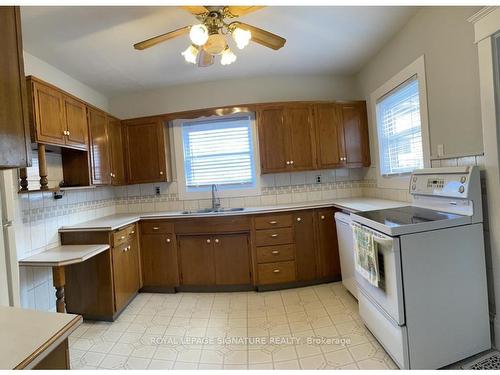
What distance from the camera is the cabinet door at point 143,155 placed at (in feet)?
10.7

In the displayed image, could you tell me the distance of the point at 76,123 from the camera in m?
2.45

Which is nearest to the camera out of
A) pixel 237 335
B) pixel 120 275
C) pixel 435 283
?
pixel 435 283

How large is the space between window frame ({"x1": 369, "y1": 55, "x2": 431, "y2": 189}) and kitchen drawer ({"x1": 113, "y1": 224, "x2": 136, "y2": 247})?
2.87 m

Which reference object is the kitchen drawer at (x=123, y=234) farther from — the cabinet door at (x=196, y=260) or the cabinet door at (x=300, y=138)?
the cabinet door at (x=300, y=138)

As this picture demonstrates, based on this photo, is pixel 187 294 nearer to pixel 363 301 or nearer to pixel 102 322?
pixel 102 322

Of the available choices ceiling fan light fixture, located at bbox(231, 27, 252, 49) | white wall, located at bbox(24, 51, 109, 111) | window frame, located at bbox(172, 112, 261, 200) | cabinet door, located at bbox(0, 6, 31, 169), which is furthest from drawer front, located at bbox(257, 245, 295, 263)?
white wall, located at bbox(24, 51, 109, 111)

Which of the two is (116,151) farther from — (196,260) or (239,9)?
(239,9)

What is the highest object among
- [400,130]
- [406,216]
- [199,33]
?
[199,33]

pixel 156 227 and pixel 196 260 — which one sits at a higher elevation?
pixel 156 227

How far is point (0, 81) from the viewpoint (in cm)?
76

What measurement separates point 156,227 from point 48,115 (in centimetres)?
146

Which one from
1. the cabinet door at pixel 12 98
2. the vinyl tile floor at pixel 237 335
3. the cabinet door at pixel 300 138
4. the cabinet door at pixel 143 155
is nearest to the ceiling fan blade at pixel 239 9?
the cabinet door at pixel 12 98

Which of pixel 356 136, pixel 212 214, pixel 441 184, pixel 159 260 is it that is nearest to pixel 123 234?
pixel 159 260

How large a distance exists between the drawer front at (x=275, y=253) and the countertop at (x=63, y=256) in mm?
1515
